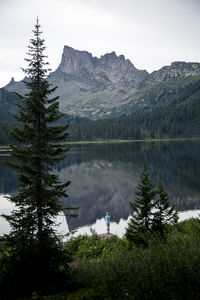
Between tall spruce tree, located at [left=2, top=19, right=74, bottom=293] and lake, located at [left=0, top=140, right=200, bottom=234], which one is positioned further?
lake, located at [left=0, top=140, right=200, bottom=234]

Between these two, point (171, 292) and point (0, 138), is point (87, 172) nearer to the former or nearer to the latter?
point (171, 292)

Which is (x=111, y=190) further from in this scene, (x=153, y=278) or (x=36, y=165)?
(x=153, y=278)

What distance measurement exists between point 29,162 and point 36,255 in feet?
17.2

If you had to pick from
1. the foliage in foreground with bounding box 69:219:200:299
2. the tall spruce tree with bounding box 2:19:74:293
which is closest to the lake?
the tall spruce tree with bounding box 2:19:74:293

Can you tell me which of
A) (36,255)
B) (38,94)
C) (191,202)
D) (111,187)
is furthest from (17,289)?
(111,187)

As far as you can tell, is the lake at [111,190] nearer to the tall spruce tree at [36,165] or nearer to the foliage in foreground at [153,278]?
the tall spruce tree at [36,165]

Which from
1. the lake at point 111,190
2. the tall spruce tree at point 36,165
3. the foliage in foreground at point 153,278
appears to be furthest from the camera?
the lake at point 111,190

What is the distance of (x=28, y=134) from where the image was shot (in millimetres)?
13172

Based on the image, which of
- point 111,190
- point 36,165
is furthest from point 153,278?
point 111,190

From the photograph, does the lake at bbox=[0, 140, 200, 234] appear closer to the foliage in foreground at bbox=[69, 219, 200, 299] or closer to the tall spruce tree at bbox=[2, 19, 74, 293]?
the tall spruce tree at bbox=[2, 19, 74, 293]

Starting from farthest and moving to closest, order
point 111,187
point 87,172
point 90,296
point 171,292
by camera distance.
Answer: point 87,172 < point 111,187 < point 90,296 < point 171,292

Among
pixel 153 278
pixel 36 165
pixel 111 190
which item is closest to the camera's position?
pixel 153 278

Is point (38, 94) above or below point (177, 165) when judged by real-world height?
above

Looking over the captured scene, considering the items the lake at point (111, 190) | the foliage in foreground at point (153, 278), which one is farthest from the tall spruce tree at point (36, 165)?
the lake at point (111, 190)
